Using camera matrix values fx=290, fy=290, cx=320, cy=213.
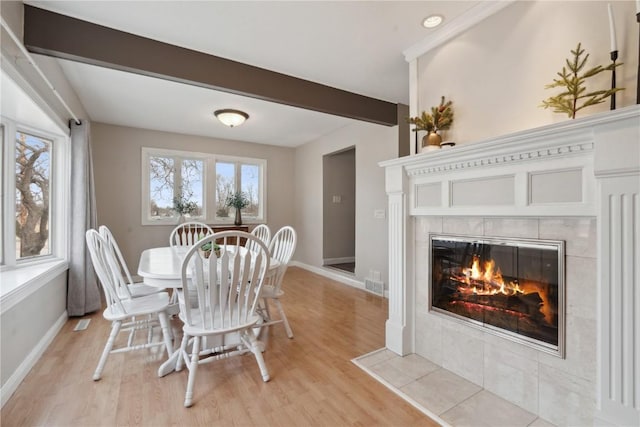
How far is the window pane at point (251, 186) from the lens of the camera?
18.9ft

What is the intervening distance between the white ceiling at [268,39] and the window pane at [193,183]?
1.51 meters

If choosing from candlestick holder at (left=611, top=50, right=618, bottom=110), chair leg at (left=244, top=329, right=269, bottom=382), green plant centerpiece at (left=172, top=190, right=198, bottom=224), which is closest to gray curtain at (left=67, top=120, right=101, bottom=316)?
green plant centerpiece at (left=172, top=190, right=198, bottom=224)

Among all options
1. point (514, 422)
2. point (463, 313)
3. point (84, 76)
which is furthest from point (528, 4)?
point (84, 76)

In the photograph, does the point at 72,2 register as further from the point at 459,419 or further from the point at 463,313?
the point at 459,419

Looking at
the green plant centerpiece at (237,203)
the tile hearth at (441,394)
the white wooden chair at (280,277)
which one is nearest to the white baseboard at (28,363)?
the white wooden chair at (280,277)

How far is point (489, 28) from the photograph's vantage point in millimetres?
1948

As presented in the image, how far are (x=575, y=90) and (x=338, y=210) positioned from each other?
4.37m

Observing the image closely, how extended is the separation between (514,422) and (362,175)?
11.1 feet

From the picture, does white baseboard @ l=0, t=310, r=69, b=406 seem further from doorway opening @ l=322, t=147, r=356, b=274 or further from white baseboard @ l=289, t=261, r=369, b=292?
doorway opening @ l=322, t=147, r=356, b=274

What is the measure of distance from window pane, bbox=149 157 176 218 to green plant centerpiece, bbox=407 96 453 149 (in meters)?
4.41

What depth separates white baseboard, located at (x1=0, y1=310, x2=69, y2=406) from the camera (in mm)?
1774

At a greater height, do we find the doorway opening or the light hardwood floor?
the doorway opening

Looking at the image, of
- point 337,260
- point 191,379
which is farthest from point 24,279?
point 337,260

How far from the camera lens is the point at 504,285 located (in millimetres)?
1832
